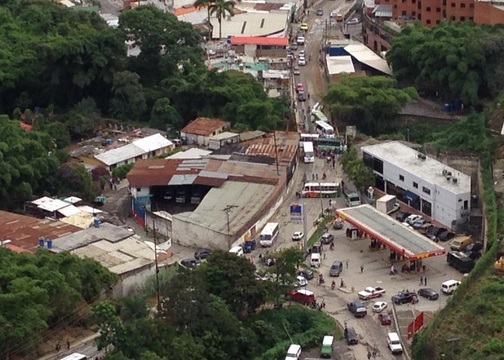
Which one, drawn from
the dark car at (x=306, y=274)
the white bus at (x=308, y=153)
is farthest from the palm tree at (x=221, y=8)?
the dark car at (x=306, y=274)

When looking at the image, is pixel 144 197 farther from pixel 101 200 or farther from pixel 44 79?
pixel 44 79

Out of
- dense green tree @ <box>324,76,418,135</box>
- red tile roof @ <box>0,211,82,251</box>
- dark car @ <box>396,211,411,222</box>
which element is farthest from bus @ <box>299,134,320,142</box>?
red tile roof @ <box>0,211,82,251</box>

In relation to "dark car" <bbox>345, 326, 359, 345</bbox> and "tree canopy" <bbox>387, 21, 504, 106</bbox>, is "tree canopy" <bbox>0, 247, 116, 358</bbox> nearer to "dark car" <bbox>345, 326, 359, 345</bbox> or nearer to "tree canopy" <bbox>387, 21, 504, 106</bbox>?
"dark car" <bbox>345, 326, 359, 345</bbox>

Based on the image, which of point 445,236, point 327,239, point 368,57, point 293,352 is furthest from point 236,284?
point 368,57

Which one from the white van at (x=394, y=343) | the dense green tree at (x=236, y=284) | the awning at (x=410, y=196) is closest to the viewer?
the white van at (x=394, y=343)

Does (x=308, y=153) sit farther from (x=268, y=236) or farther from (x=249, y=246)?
(x=249, y=246)

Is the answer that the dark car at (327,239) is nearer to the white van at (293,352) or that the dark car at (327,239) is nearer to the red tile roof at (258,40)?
the white van at (293,352)
